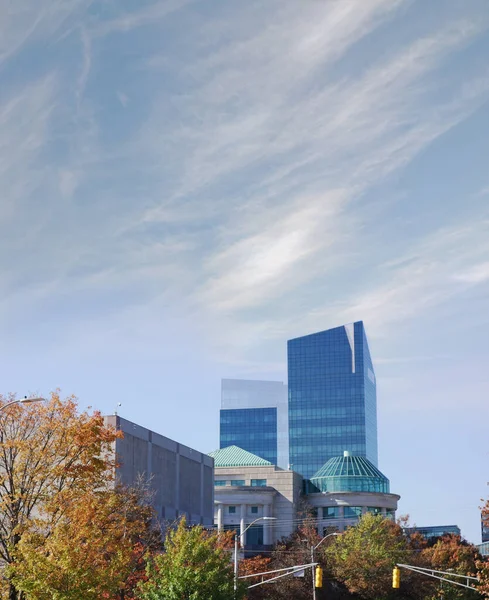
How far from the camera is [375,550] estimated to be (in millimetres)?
78812

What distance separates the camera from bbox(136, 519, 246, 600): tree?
47.3 m

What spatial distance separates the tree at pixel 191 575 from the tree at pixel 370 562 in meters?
29.0

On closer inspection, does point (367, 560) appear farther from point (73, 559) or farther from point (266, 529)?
point (266, 529)

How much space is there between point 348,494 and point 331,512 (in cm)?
492

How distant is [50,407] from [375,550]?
42080 mm

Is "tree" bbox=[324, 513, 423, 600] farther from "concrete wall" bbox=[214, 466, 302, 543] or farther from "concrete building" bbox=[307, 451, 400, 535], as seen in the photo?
"concrete wall" bbox=[214, 466, 302, 543]

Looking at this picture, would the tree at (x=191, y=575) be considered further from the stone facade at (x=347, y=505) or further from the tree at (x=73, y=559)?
the stone facade at (x=347, y=505)

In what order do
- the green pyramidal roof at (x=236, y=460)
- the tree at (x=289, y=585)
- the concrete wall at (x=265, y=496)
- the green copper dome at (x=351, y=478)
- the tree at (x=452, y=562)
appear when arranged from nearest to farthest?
the tree at (x=289, y=585), the tree at (x=452, y=562), the concrete wall at (x=265, y=496), the green copper dome at (x=351, y=478), the green pyramidal roof at (x=236, y=460)

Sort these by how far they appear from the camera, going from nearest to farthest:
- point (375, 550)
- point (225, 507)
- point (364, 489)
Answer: point (375, 550) < point (225, 507) < point (364, 489)

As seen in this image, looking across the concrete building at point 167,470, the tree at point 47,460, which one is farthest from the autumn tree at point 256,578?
the tree at point 47,460

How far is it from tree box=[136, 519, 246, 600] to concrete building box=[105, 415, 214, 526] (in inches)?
1225

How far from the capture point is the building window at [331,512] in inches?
6240

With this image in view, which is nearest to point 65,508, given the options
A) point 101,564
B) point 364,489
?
point 101,564

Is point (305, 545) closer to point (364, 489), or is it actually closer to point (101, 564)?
point (101, 564)
